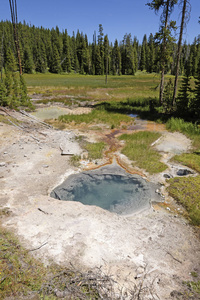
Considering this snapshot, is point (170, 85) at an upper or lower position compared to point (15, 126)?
upper

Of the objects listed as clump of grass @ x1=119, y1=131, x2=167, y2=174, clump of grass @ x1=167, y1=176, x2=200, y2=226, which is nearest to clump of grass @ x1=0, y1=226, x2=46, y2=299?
clump of grass @ x1=167, y1=176, x2=200, y2=226

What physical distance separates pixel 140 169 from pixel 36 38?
383ft

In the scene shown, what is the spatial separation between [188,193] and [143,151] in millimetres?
5003

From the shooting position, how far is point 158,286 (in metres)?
4.77

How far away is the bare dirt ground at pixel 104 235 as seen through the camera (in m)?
5.11

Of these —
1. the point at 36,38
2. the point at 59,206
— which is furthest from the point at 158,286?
the point at 36,38

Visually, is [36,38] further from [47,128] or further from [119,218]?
[119,218]

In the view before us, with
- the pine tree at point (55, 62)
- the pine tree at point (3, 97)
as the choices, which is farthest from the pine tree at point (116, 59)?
the pine tree at point (3, 97)

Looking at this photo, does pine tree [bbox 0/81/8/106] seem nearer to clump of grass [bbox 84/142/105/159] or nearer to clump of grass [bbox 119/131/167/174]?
clump of grass [bbox 84/142/105/159]

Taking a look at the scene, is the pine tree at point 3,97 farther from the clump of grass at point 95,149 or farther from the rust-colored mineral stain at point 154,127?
the rust-colored mineral stain at point 154,127

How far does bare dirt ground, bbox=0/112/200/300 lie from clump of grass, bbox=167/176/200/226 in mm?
369

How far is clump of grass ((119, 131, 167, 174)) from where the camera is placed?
1144cm

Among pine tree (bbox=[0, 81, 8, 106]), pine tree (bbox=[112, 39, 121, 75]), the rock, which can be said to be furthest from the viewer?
pine tree (bbox=[112, 39, 121, 75])

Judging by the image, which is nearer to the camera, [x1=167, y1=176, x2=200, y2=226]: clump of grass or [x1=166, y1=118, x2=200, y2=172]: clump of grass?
[x1=167, y1=176, x2=200, y2=226]: clump of grass
